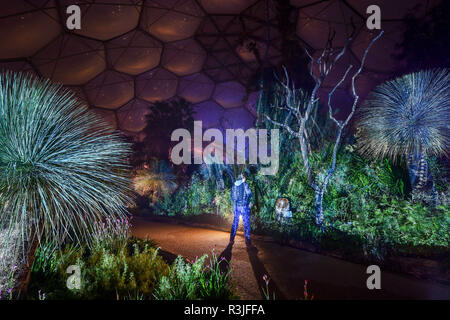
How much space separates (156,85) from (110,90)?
9.80 feet

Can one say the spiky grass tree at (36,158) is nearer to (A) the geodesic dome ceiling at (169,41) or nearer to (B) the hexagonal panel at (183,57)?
(A) the geodesic dome ceiling at (169,41)

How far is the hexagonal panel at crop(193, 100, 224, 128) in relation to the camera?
18.0 meters

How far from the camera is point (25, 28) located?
8438mm

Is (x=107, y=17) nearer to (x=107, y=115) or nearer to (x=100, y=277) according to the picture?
(x=107, y=115)

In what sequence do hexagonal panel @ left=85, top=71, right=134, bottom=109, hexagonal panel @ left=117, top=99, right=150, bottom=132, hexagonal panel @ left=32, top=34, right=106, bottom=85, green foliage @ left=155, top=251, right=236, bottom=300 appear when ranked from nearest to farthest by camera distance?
green foliage @ left=155, top=251, right=236, bottom=300
hexagonal panel @ left=32, top=34, right=106, bottom=85
hexagonal panel @ left=85, top=71, right=134, bottom=109
hexagonal panel @ left=117, top=99, right=150, bottom=132

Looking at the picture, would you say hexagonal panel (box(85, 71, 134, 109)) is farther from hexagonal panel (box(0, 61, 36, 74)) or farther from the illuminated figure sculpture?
the illuminated figure sculpture

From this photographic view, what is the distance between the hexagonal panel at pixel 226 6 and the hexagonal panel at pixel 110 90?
23.0 ft

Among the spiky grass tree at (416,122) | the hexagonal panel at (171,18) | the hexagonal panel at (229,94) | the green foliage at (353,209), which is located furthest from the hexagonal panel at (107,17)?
the spiky grass tree at (416,122)

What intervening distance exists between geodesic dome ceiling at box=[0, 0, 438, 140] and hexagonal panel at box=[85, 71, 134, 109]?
6cm

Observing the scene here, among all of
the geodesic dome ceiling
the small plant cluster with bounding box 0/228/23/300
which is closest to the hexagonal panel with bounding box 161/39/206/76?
the geodesic dome ceiling


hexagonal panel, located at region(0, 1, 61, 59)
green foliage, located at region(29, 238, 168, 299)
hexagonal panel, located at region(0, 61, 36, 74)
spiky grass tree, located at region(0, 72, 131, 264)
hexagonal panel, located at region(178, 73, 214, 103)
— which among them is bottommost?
green foliage, located at region(29, 238, 168, 299)

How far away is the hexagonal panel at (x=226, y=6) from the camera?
32.0 feet
